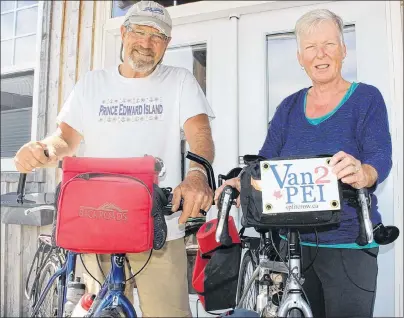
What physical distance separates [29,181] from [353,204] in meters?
1.92

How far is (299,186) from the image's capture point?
74 centimetres

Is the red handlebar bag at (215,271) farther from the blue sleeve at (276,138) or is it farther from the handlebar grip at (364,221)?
the handlebar grip at (364,221)

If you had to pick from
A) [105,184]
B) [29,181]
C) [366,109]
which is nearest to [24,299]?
[29,181]

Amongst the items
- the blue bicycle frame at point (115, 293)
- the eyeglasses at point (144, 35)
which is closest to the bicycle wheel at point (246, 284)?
the blue bicycle frame at point (115, 293)

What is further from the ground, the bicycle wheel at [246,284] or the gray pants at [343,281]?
the gray pants at [343,281]

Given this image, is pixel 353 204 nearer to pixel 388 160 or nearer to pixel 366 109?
pixel 388 160

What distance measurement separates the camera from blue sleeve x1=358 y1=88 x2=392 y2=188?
2.71 feet

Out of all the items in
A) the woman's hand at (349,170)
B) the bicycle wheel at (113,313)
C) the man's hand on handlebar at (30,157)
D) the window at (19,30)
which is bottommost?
the bicycle wheel at (113,313)

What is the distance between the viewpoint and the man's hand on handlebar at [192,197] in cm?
85

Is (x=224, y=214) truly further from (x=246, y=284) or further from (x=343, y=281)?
(x=246, y=284)

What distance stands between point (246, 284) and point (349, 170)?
942 millimetres

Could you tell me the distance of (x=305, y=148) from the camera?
0.97 meters

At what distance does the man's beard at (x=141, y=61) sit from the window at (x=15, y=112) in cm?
125

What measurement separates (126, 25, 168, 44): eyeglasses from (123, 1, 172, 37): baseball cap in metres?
0.02
